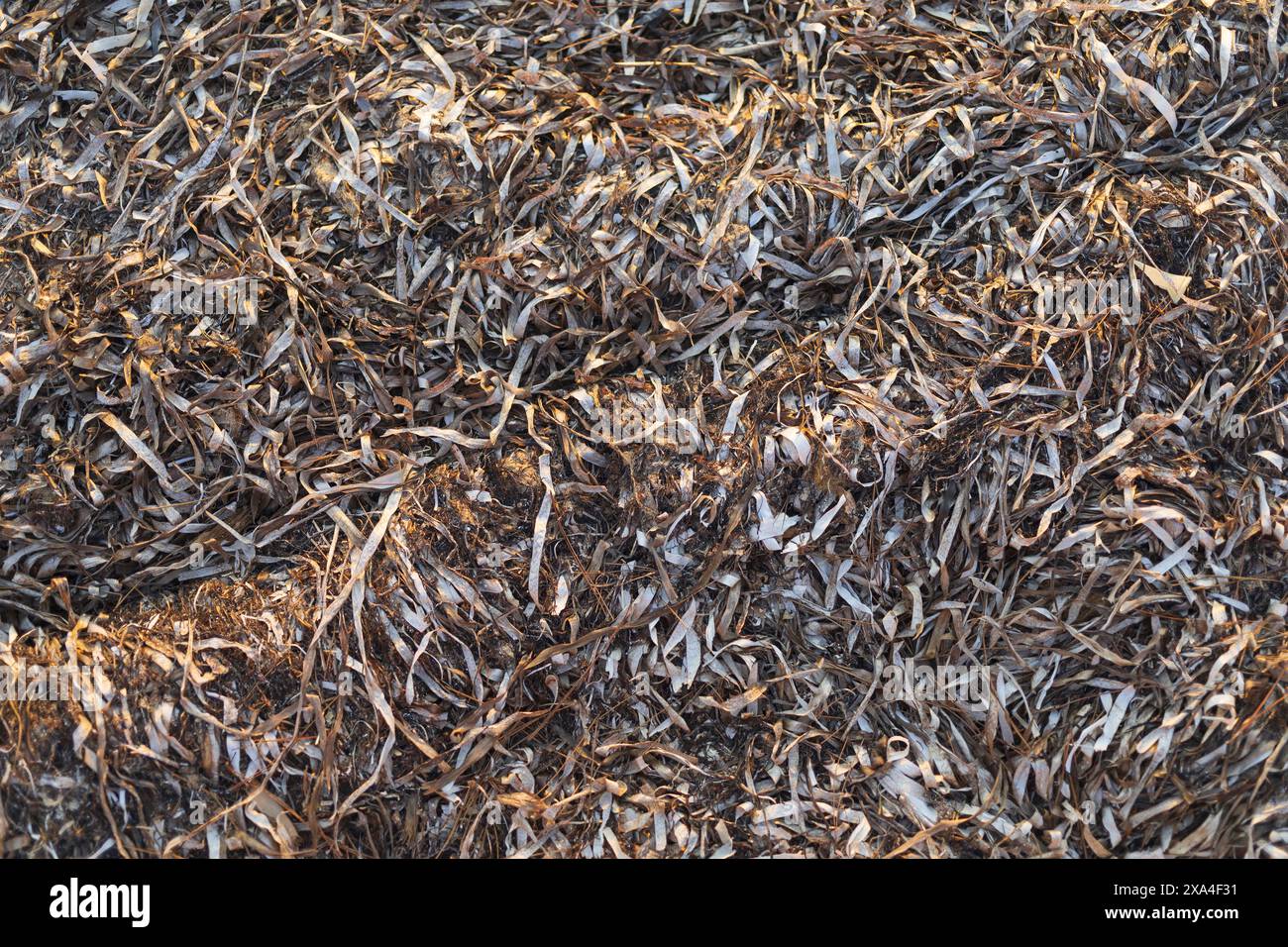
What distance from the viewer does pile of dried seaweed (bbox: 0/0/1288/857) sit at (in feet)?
4.76

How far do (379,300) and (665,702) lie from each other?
0.82 metres

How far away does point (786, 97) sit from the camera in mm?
1698

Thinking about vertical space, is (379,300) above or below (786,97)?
below

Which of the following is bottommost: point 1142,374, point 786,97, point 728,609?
point 728,609

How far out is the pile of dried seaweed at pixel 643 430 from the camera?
1.45 meters

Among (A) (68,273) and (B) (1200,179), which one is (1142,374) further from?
(A) (68,273)

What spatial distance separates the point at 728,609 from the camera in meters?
1.51

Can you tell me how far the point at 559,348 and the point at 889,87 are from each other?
74 cm

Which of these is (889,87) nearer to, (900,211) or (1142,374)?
(900,211)

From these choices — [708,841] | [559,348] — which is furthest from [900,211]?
[708,841]

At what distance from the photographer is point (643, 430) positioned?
1.56 m
